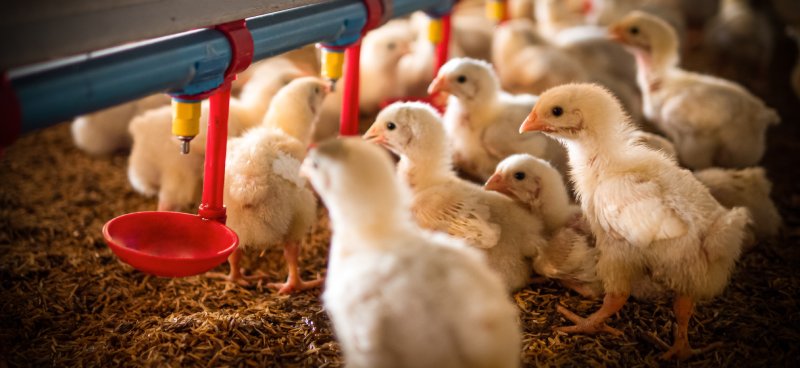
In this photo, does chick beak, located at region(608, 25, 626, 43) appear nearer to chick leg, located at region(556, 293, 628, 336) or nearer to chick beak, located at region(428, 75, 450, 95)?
chick beak, located at region(428, 75, 450, 95)

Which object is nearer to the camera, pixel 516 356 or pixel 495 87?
pixel 516 356

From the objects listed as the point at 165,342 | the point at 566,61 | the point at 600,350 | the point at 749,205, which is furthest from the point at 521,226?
the point at 566,61

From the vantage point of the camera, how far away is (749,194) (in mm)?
3488

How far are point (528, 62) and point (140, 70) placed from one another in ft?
10.9

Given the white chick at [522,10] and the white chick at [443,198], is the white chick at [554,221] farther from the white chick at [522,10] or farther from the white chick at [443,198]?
the white chick at [522,10]

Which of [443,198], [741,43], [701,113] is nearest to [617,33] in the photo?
[701,113]

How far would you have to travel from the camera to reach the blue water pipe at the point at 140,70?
5.78ft

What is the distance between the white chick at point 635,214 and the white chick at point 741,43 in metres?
4.39

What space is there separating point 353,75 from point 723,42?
4679mm

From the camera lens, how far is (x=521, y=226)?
3006mm

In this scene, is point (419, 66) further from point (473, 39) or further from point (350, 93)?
point (350, 93)

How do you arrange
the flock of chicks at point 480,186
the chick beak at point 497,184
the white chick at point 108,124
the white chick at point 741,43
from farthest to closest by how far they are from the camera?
the white chick at point 741,43, the white chick at point 108,124, the chick beak at point 497,184, the flock of chicks at point 480,186

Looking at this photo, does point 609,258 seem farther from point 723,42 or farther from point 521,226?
point 723,42

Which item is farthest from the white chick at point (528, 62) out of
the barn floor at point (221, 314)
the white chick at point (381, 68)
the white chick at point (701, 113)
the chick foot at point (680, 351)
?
the chick foot at point (680, 351)
